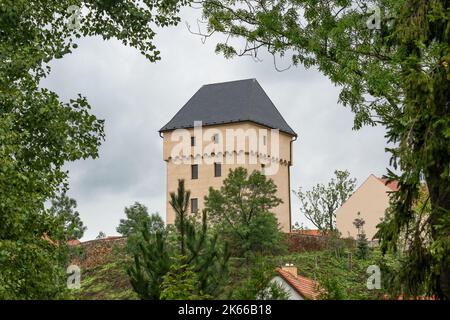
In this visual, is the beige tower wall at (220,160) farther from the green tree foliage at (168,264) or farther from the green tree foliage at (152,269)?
the green tree foliage at (152,269)

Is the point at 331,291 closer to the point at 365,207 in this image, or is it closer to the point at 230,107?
the point at 365,207

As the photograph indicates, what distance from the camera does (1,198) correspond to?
37.5 ft

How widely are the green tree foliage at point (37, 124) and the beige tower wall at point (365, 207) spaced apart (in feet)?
118

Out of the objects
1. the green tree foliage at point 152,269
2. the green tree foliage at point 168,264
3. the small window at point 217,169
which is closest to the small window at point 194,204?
the small window at point 217,169

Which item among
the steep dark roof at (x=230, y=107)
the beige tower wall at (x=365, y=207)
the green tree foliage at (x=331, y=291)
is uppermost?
the steep dark roof at (x=230, y=107)

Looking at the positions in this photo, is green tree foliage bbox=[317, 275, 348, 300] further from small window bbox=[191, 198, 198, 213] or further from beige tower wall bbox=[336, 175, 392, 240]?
small window bbox=[191, 198, 198, 213]

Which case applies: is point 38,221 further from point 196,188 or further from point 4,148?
point 196,188

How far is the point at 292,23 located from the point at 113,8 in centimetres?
440

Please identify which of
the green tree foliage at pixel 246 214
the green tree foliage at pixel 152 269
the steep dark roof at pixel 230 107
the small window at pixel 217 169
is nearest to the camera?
the green tree foliage at pixel 152 269

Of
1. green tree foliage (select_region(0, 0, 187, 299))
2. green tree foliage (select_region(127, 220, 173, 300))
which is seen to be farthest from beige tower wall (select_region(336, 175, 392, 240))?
green tree foliage (select_region(127, 220, 173, 300))

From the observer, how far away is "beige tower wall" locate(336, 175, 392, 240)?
49875 mm

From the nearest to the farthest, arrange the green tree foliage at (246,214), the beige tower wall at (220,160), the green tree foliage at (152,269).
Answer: the green tree foliage at (152,269)
the green tree foliage at (246,214)
the beige tower wall at (220,160)

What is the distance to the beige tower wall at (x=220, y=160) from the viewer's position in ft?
183

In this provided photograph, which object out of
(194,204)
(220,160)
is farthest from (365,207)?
(194,204)
